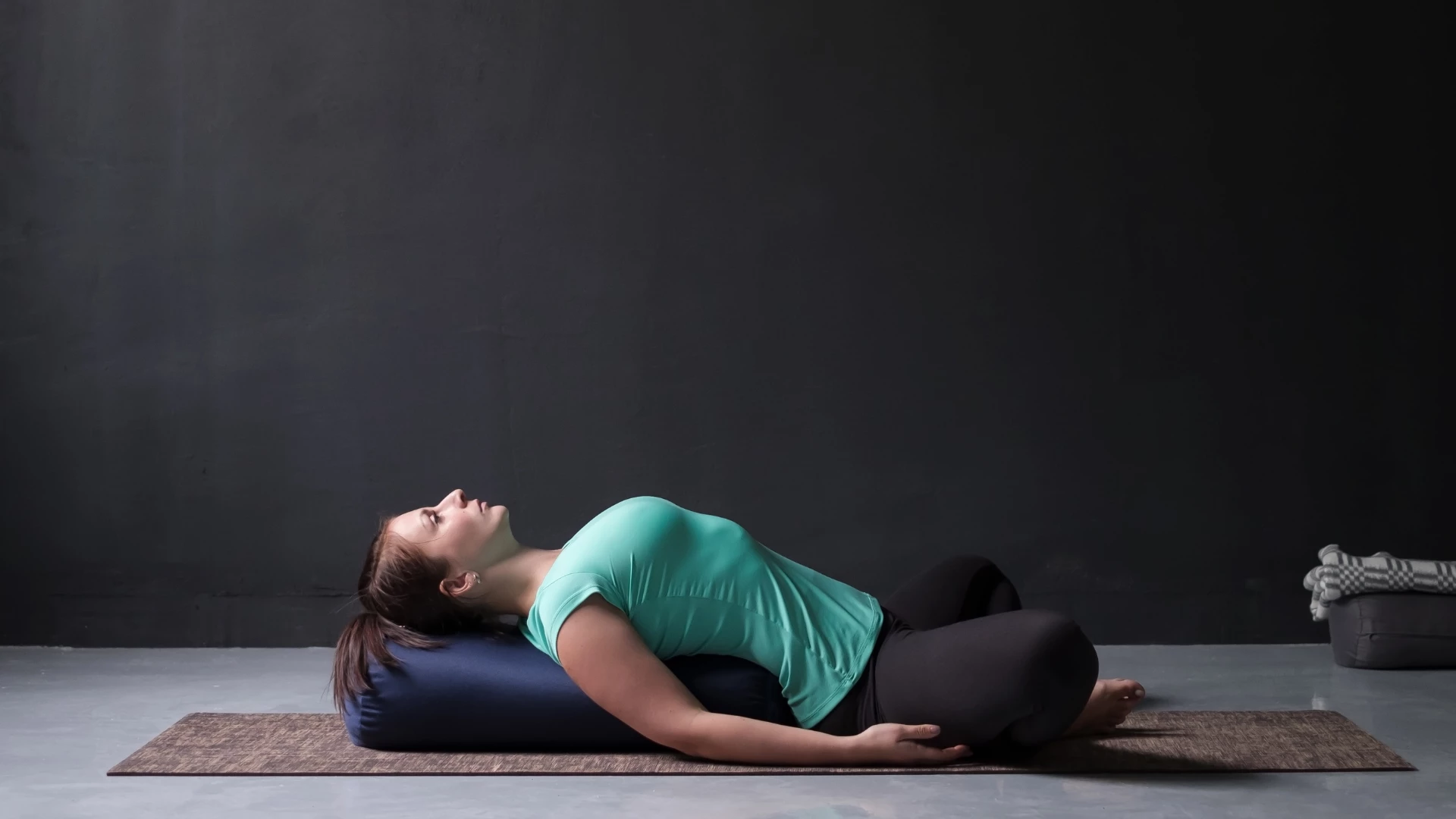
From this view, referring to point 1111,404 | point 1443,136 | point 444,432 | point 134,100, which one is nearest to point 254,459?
point 444,432

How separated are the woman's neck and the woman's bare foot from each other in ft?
3.76

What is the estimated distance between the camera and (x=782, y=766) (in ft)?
8.06

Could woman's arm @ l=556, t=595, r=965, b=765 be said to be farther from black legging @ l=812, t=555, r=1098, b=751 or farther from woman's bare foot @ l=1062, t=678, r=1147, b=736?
woman's bare foot @ l=1062, t=678, r=1147, b=736

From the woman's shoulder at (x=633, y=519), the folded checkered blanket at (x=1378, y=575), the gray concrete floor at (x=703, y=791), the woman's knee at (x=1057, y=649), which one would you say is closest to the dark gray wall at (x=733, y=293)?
the folded checkered blanket at (x=1378, y=575)

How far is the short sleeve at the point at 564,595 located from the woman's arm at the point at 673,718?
1 centimetres

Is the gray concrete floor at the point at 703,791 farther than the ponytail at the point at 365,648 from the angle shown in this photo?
No

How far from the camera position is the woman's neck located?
2.62 metres

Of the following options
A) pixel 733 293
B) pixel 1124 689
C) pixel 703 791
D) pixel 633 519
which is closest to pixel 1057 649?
pixel 1124 689

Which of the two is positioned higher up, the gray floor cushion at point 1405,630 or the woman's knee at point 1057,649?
the woman's knee at point 1057,649

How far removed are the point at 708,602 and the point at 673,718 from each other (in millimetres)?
247

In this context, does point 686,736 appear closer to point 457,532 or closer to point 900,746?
point 900,746

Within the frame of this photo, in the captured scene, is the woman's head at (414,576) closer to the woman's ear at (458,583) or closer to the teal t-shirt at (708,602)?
the woman's ear at (458,583)

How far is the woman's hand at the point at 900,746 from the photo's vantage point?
2373 mm

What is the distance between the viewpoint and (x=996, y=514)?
3996mm
